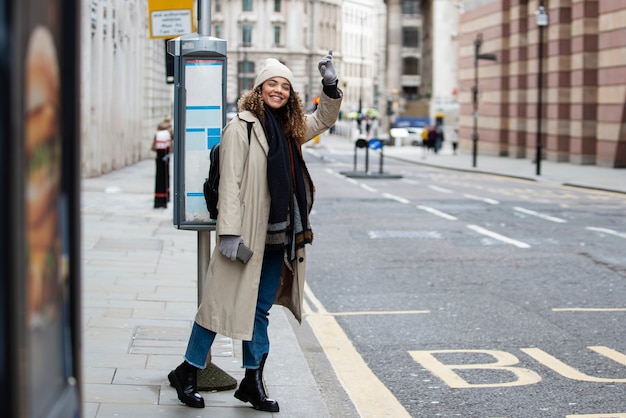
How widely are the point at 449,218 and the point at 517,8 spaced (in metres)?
37.3

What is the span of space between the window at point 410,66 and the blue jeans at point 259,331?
14135cm

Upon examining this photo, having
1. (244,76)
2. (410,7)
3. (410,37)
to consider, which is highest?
(410,7)

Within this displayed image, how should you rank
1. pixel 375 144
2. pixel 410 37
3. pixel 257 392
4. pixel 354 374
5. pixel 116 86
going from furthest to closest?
pixel 410 37, pixel 375 144, pixel 116 86, pixel 354 374, pixel 257 392

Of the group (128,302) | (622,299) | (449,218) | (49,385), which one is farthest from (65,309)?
(449,218)

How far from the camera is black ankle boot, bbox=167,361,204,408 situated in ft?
19.0

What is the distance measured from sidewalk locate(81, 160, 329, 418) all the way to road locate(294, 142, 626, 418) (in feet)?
1.19

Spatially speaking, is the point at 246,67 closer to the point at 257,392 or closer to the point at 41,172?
the point at 257,392

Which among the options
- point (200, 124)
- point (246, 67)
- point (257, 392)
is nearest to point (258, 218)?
point (200, 124)

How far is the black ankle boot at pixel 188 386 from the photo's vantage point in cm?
579

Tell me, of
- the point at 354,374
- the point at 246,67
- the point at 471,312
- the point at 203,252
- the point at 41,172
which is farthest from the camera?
the point at 246,67

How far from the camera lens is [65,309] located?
2.10 metres

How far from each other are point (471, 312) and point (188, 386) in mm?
4389

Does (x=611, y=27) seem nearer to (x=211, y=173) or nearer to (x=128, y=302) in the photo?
(x=128, y=302)

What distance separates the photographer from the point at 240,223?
17.8ft
